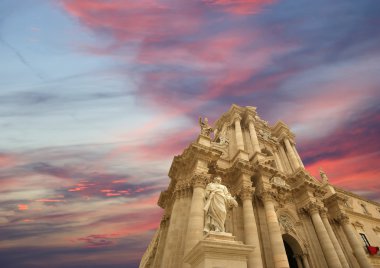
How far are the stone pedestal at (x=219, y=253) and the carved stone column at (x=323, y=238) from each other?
14.3 meters

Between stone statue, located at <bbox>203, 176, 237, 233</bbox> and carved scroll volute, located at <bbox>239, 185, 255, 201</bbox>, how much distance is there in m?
7.49

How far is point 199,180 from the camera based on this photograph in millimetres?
14703

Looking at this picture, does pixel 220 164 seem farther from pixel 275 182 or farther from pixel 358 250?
pixel 358 250

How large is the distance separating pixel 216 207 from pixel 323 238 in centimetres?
1456

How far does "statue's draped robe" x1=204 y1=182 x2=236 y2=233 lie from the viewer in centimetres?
802

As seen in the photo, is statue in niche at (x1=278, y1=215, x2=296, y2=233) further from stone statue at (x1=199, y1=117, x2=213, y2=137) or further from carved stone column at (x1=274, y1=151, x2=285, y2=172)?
stone statue at (x1=199, y1=117, x2=213, y2=137)

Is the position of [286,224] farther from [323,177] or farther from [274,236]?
[323,177]

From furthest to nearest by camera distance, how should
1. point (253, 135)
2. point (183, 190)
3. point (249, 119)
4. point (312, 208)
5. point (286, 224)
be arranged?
point (249, 119) < point (253, 135) < point (312, 208) < point (286, 224) < point (183, 190)

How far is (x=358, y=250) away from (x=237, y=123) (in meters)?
15.5

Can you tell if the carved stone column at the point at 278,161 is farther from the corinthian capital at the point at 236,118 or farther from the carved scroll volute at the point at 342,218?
the carved scroll volute at the point at 342,218

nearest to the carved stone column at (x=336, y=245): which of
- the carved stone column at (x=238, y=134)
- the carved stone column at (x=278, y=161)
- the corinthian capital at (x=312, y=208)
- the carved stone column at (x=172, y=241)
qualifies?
the corinthian capital at (x=312, y=208)

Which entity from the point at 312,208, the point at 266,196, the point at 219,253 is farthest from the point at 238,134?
the point at 219,253

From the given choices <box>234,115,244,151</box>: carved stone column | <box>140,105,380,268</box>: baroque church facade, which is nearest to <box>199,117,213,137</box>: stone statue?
<box>140,105,380,268</box>: baroque church facade

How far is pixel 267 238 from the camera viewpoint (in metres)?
15.7
